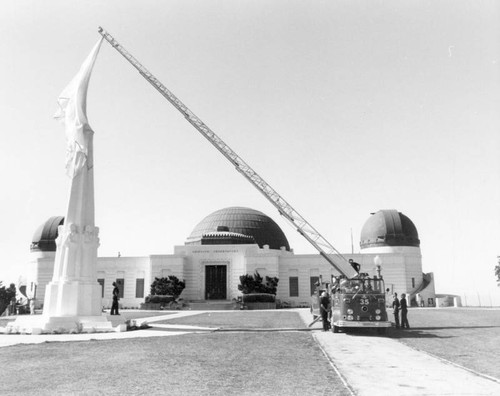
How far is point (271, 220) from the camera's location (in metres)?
74.5

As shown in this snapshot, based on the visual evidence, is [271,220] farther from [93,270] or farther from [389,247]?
[93,270]

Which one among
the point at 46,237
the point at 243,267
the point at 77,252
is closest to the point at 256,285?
the point at 243,267

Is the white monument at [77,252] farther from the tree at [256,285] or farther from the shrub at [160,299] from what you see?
the tree at [256,285]

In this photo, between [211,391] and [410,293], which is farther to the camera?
Result: [410,293]

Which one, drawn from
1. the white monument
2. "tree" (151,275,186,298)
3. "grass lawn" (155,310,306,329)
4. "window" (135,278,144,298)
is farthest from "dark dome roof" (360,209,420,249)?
the white monument

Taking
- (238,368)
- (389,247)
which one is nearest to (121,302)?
(389,247)

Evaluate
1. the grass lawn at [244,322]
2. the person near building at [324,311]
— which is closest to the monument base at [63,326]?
the grass lawn at [244,322]

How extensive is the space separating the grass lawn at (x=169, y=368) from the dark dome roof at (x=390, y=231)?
48.9 metres

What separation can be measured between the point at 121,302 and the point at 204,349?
48489 millimetres

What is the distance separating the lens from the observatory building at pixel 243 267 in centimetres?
5828

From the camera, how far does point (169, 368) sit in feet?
33.9

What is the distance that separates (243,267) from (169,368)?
4811 cm

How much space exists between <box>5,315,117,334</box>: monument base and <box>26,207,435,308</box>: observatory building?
37.7m

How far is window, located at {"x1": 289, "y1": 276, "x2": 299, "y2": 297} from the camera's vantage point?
193ft
